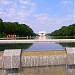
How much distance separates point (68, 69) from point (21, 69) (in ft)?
4.96

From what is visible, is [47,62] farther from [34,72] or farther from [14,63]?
[14,63]

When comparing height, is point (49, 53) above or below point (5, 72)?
above

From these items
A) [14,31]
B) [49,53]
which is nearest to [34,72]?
[49,53]

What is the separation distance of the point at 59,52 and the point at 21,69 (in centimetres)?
145

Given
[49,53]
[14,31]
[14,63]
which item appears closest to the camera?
[14,63]

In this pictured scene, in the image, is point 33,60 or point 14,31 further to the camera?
point 14,31

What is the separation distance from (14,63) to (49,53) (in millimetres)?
1303

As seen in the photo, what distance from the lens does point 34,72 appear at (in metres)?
7.71

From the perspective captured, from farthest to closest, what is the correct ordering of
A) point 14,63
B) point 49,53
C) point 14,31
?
point 14,31
point 49,53
point 14,63

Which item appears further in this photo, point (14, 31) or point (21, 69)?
point (14, 31)

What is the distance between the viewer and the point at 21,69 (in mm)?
7680

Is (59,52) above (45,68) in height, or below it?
above

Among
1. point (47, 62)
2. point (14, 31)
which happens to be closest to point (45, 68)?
point (47, 62)

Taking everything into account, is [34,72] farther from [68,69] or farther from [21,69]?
[68,69]
